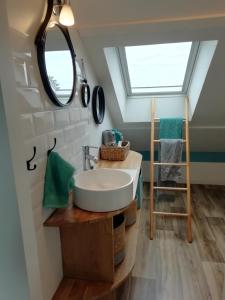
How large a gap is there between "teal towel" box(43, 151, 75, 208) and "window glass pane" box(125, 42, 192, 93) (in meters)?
1.70

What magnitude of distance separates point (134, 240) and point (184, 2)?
1624 millimetres

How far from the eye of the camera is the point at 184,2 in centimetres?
128

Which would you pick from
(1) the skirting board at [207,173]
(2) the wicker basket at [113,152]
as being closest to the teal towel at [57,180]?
(2) the wicker basket at [113,152]

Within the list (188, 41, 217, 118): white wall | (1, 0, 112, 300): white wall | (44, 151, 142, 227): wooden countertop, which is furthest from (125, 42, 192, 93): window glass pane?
(44, 151, 142, 227): wooden countertop

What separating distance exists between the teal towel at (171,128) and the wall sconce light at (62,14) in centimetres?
181

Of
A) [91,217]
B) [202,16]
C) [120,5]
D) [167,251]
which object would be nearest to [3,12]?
[120,5]

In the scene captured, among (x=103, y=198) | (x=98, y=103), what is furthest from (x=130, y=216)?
(x=98, y=103)

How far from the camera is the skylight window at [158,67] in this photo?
2385 millimetres

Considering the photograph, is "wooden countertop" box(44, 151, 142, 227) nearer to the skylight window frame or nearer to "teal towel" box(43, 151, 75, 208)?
"teal towel" box(43, 151, 75, 208)

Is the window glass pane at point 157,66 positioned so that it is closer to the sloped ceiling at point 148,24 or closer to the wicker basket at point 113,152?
the sloped ceiling at point 148,24

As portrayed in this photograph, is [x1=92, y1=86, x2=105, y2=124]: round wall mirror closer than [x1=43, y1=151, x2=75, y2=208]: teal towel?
No

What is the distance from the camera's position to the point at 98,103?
2.18 metres

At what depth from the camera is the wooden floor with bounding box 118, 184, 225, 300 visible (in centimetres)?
166

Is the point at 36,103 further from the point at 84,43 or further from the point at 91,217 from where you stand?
the point at 84,43
